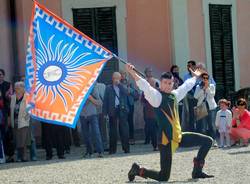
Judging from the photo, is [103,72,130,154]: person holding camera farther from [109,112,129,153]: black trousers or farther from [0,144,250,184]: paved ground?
[0,144,250,184]: paved ground

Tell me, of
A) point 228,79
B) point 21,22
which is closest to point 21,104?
point 21,22

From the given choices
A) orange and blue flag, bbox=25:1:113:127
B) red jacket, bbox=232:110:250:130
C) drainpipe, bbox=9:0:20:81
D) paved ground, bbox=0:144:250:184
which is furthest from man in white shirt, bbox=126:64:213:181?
drainpipe, bbox=9:0:20:81

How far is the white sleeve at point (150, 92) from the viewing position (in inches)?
434

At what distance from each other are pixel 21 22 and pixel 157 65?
3485 millimetres

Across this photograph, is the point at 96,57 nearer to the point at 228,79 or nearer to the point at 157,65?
the point at 157,65

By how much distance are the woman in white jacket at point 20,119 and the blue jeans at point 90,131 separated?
3.77ft

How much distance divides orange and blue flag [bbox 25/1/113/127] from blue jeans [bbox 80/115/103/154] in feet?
15.8

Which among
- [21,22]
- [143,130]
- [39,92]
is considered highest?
[21,22]

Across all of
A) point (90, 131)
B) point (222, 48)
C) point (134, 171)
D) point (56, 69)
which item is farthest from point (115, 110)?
point (56, 69)

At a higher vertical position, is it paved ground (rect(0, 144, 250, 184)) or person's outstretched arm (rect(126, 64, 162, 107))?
person's outstretched arm (rect(126, 64, 162, 107))

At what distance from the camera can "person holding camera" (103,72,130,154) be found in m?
16.0

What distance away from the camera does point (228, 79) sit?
2073cm

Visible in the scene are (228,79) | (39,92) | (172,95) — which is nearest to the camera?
(39,92)

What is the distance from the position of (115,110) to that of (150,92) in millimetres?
4991
